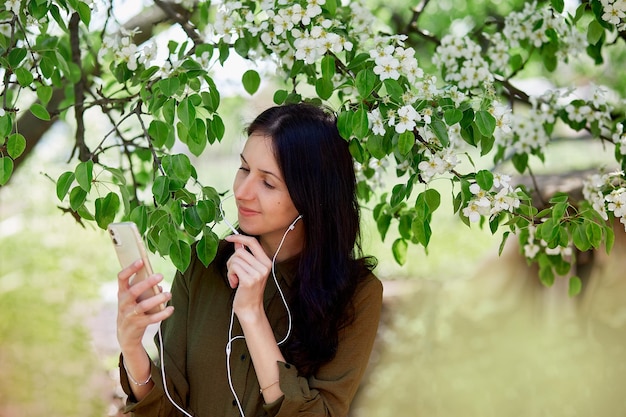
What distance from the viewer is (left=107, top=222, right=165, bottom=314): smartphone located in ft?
4.28

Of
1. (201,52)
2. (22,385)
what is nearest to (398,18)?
(201,52)

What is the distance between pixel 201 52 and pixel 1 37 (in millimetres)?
380

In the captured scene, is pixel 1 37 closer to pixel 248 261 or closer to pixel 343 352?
pixel 248 261

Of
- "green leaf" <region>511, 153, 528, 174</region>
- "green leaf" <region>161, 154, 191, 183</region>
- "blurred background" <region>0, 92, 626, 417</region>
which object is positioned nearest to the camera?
"green leaf" <region>161, 154, 191, 183</region>

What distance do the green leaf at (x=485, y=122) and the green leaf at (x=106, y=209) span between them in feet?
2.13

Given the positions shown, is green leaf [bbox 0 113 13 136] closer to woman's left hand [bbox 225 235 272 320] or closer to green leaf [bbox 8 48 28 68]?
green leaf [bbox 8 48 28 68]

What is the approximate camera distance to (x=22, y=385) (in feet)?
11.1

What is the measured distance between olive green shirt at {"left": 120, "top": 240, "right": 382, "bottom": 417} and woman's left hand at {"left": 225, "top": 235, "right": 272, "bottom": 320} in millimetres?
114

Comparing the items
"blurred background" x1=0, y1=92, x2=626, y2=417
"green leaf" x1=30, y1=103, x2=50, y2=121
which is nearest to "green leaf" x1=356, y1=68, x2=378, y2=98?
"green leaf" x1=30, y1=103, x2=50, y2=121

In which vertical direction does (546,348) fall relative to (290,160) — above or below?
below

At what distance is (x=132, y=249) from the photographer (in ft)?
4.35

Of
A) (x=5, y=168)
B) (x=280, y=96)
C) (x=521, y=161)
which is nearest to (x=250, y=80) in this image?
(x=280, y=96)

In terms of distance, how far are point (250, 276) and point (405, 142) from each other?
1.20 feet

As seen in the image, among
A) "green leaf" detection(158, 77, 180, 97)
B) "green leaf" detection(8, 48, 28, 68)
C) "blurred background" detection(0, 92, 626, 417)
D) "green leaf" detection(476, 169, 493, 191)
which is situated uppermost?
"green leaf" detection(8, 48, 28, 68)
